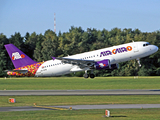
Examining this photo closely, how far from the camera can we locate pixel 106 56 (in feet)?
192

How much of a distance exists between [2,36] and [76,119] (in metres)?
133

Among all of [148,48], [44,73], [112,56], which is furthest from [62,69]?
[148,48]

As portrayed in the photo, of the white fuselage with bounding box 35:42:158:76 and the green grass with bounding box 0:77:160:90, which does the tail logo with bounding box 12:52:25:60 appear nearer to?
the white fuselage with bounding box 35:42:158:76

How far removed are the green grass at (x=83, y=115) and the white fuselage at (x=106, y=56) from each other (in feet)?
86.7

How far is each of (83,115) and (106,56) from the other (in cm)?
3086

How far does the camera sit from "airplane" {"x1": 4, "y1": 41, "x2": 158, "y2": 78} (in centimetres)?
5688

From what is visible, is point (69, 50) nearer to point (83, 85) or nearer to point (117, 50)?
point (83, 85)

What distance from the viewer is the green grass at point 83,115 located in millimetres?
27000

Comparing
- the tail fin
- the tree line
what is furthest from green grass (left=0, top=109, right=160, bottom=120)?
the tree line

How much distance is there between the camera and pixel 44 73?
6259 cm

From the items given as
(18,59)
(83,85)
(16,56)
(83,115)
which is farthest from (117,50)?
(83,115)

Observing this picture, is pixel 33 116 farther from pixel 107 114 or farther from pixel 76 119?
pixel 107 114

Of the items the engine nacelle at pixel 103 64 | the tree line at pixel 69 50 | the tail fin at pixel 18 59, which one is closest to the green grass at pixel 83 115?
the engine nacelle at pixel 103 64

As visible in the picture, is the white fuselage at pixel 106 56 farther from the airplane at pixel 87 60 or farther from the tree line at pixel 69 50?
the tree line at pixel 69 50
